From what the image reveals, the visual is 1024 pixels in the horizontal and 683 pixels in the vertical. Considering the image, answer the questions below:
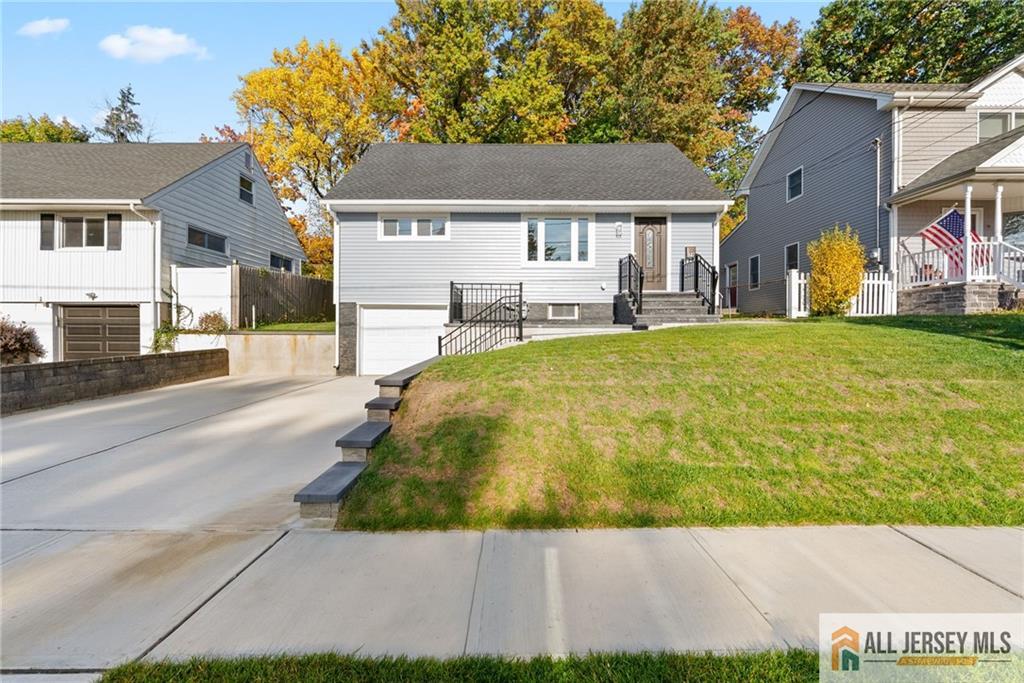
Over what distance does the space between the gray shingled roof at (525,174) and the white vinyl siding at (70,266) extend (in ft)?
20.2

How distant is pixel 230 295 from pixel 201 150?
694 centimetres

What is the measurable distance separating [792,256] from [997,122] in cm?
618

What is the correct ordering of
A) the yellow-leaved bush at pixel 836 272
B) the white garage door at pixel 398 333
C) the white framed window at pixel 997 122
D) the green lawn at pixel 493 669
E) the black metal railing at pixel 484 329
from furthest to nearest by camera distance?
the white framed window at pixel 997 122, the white garage door at pixel 398 333, the yellow-leaved bush at pixel 836 272, the black metal railing at pixel 484 329, the green lawn at pixel 493 669

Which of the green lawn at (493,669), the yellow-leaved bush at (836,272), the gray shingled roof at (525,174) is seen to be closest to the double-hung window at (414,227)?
the gray shingled roof at (525,174)

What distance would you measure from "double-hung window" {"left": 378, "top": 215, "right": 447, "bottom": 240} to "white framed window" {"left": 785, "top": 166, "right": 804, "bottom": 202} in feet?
43.0

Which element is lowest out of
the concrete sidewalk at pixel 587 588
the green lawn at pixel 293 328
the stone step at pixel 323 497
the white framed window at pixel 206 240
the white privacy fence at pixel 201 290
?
the concrete sidewalk at pixel 587 588

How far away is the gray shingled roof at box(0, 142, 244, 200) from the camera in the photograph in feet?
43.9

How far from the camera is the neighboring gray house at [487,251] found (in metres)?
12.5

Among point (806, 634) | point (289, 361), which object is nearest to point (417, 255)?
point (289, 361)

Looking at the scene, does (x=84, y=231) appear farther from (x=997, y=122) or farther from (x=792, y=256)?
(x=997, y=122)

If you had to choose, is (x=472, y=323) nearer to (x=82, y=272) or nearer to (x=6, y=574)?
(x=6, y=574)

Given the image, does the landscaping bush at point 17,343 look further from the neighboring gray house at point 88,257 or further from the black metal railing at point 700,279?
the black metal railing at point 700,279

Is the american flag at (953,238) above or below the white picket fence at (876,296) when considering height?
above

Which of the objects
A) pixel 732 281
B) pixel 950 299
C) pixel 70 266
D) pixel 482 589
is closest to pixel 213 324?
pixel 70 266
